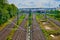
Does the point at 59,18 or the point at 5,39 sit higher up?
the point at 5,39

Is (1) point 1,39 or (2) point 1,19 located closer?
(1) point 1,39

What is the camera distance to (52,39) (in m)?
23.9

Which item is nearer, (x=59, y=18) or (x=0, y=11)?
(x=0, y=11)

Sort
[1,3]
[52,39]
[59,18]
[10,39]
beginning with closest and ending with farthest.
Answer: [10,39], [52,39], [1,3], [59,18]

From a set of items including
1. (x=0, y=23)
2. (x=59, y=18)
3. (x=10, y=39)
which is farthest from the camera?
(x=59, y=18)

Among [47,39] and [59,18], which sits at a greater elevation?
[47,39]

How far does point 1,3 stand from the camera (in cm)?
4434

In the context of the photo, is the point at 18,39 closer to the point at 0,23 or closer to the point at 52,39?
the point at 52,39

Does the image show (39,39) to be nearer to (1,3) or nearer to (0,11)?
(0,11)

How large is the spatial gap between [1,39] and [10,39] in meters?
1.10

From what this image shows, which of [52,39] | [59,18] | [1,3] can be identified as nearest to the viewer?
[52,39]

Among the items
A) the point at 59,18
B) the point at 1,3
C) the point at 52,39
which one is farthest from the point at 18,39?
the point at 59,18

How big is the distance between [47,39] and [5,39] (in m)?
4.16

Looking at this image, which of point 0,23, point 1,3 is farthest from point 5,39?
point 1,3
